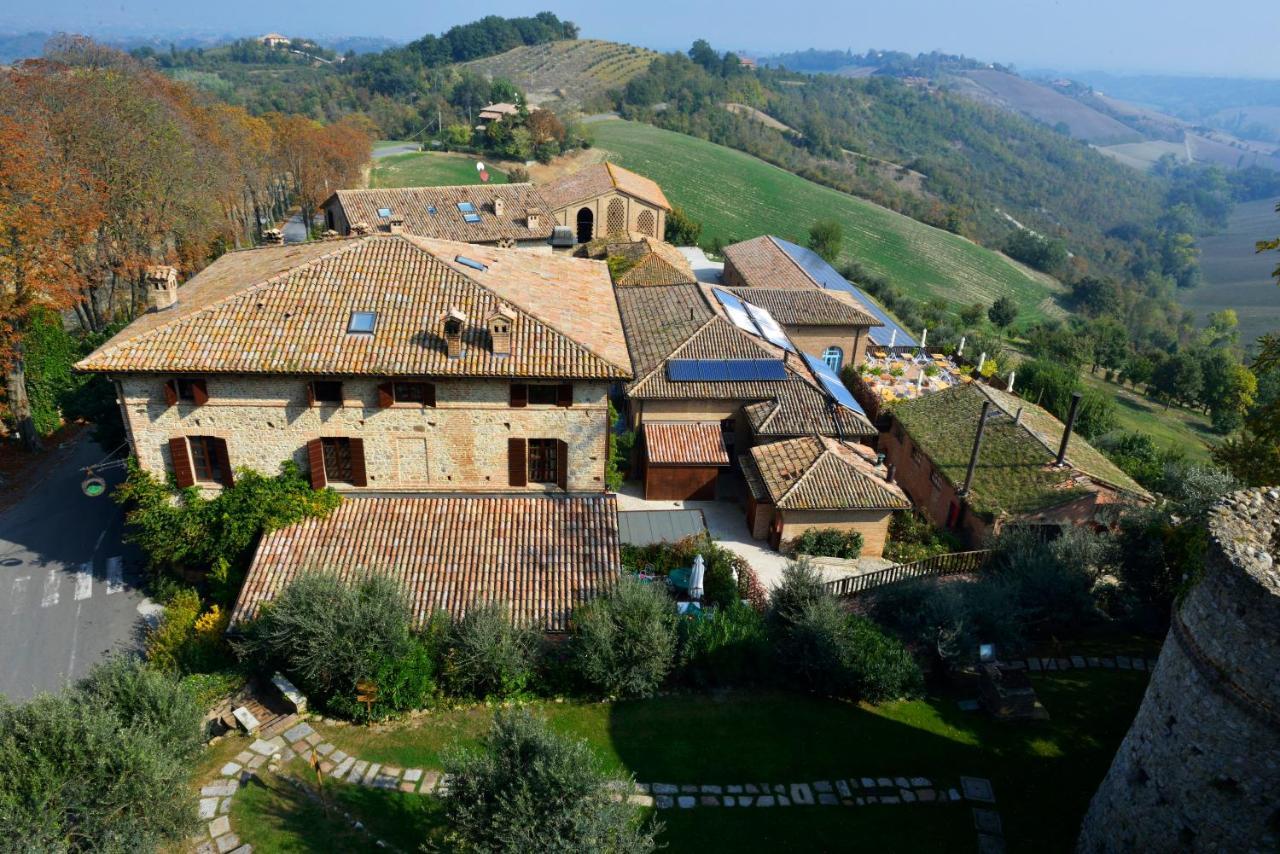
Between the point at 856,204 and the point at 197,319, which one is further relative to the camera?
the point at 856,204

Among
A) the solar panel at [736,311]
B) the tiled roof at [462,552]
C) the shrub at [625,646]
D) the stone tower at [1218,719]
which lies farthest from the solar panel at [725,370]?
the stone tower at [1218,719]

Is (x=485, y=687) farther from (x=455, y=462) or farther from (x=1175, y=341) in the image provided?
(x=1175, y=341)

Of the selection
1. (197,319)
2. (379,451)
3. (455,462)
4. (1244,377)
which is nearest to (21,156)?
(197,319)

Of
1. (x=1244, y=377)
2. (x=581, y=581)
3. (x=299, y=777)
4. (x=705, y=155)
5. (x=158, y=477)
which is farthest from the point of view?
(x=705, y=155)

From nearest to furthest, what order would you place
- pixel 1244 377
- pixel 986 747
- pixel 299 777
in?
1. pixel 299 777
2. pixel 986 747
3. pixel 1244 377

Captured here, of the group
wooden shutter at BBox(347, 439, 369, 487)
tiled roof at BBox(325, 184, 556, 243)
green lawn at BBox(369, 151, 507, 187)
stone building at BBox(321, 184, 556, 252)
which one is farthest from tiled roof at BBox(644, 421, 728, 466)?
green lawn at BBox(369, 151, 507, 187)

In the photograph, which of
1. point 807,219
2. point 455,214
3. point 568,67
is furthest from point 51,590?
point 568,67

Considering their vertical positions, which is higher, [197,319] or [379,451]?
[197,319]
